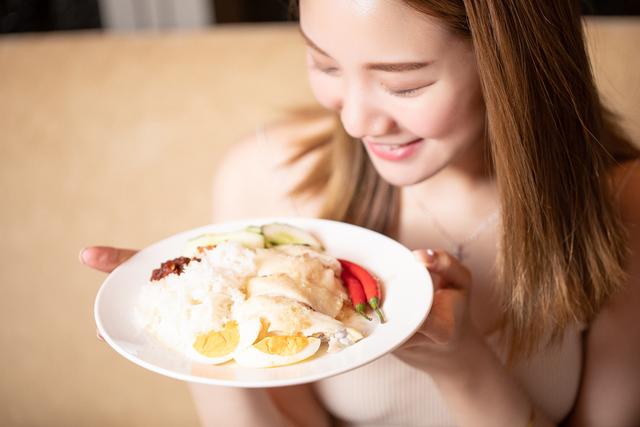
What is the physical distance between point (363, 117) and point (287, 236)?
0.79 feet

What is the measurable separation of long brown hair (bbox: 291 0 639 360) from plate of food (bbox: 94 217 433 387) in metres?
0.30

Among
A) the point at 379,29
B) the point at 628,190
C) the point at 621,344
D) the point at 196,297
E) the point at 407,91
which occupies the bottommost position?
the point at 621,344

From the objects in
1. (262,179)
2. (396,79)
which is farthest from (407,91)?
(262,179)

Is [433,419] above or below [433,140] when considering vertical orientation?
below

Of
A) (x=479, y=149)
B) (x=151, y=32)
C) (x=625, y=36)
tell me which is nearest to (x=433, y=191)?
(x=479, y=149)

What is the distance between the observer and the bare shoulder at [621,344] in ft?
5.37

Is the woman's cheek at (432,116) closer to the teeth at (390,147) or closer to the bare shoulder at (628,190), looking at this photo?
the teeth at (390,147)

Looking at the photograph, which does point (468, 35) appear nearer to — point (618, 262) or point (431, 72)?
point (431, 72)

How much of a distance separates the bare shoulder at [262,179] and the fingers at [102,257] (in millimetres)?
567

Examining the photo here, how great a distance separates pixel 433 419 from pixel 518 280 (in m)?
0.43

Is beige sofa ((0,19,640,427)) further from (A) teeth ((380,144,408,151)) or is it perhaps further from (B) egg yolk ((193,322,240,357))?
(B) egg yolk ((193,322,240,357))

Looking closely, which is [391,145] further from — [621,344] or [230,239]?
[621,344]

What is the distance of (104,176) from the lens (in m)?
2.19

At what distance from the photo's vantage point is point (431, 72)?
4.11 feet
